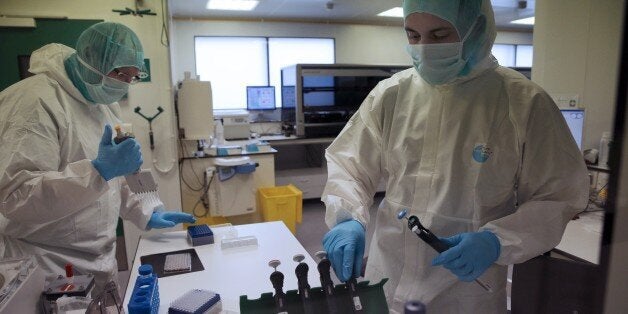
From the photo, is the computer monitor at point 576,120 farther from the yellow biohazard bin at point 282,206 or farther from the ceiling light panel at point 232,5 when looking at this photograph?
the ceiling light panel at point 232,5

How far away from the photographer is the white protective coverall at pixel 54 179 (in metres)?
1.15

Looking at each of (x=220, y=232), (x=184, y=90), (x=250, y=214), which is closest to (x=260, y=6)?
(x=184, y=90)

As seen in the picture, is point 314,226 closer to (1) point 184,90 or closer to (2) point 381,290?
(1) point 184,90

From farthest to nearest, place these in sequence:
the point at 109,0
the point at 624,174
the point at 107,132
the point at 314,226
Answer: the point at 314,226 < the point at 109,0 < the point at 107,132 < the point at 624,174

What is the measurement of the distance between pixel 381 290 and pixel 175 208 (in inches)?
103

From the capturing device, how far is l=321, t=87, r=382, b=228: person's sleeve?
104 cm

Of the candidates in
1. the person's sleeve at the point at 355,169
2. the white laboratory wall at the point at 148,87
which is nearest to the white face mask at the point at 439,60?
the person's sleeve at the point at 355,169

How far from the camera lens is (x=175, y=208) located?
3.15 metres

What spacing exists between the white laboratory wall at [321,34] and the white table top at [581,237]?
3.44 meters

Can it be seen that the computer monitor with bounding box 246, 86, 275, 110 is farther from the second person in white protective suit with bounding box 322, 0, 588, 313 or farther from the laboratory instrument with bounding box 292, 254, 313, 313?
the laboratory instrument with bounding box 292, 254, 313, 313

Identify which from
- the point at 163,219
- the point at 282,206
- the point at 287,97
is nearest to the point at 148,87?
the point at 282,206

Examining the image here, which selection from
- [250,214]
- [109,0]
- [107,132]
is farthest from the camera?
[250,214]

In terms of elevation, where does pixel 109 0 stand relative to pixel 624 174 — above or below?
above

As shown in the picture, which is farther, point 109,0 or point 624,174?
point 109,0
